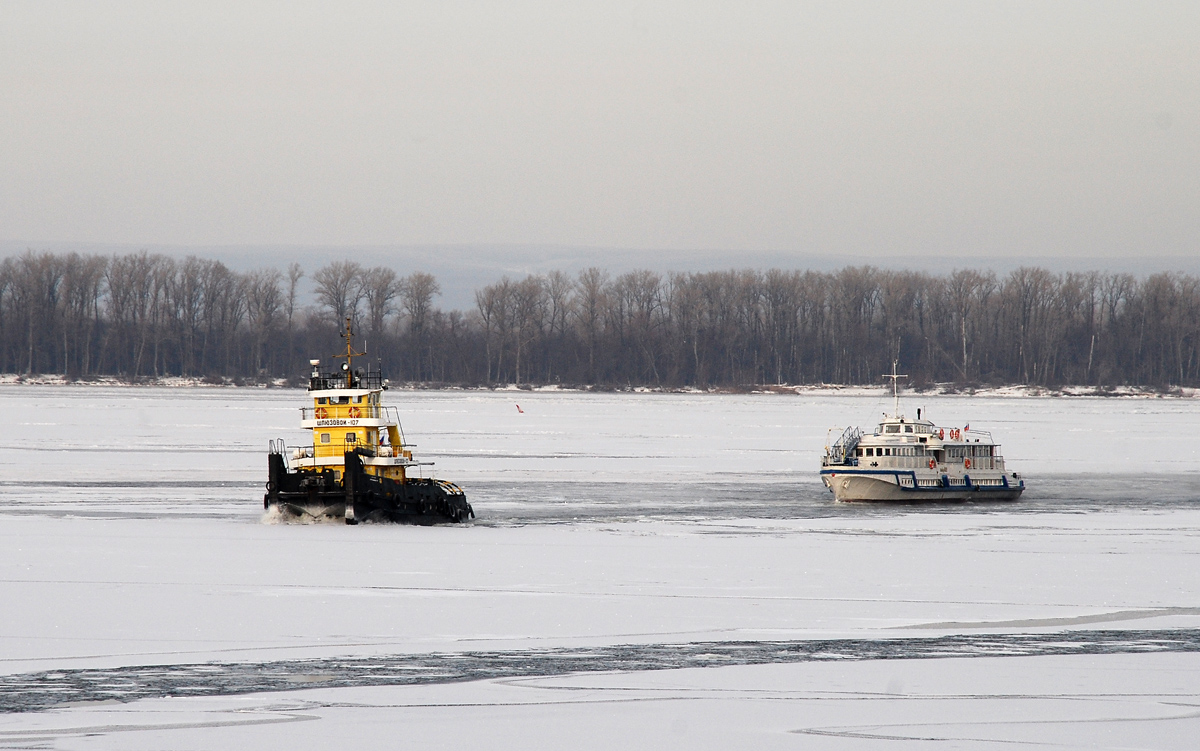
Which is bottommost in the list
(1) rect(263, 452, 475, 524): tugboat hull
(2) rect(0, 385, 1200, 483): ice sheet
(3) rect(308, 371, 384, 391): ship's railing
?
(2) rect(0, 385, 1200, 483): ice sheet

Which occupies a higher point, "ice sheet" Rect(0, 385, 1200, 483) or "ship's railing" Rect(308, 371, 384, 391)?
"ship's railing" Rect(308, 371, 384, 391)

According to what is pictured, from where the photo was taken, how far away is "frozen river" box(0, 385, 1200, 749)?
39.3ft

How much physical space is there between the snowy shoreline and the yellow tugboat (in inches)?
5065

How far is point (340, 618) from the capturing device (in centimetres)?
1714

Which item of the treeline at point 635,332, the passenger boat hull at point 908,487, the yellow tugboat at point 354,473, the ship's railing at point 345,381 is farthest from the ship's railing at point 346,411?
the treeline at point 635,332

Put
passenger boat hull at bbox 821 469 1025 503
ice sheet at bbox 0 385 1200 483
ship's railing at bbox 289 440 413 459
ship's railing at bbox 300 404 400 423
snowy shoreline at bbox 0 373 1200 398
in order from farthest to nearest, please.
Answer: snowy shoreline at bbox 0 373 1200 398 → ice sheet at bbox 0 385 1200 483 → passenger boat hull at bbox 821 469 1025 503 → ship's railing at bbox 300 404 400 423 → ship's railing at bbox 289 440 413 459

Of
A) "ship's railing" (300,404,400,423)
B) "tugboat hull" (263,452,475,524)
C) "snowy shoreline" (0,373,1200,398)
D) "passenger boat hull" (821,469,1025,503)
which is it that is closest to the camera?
"tugboat hull" (263,452,475,524)

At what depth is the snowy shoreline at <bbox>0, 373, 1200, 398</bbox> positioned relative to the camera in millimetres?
158125

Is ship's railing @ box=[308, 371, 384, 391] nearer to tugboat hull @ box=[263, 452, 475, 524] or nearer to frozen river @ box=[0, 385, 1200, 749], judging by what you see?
tugboat hull @ box=[263, 452, 475, 524]

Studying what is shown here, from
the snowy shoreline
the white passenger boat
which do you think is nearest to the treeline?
the snowy shoreline

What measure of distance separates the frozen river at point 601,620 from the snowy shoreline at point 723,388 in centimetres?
12294

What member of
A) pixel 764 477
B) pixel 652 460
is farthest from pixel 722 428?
pixel 764 477

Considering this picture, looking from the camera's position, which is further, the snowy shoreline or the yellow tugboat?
the snowy shoreline

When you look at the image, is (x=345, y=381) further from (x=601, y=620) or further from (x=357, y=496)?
(x=601, y=620)
